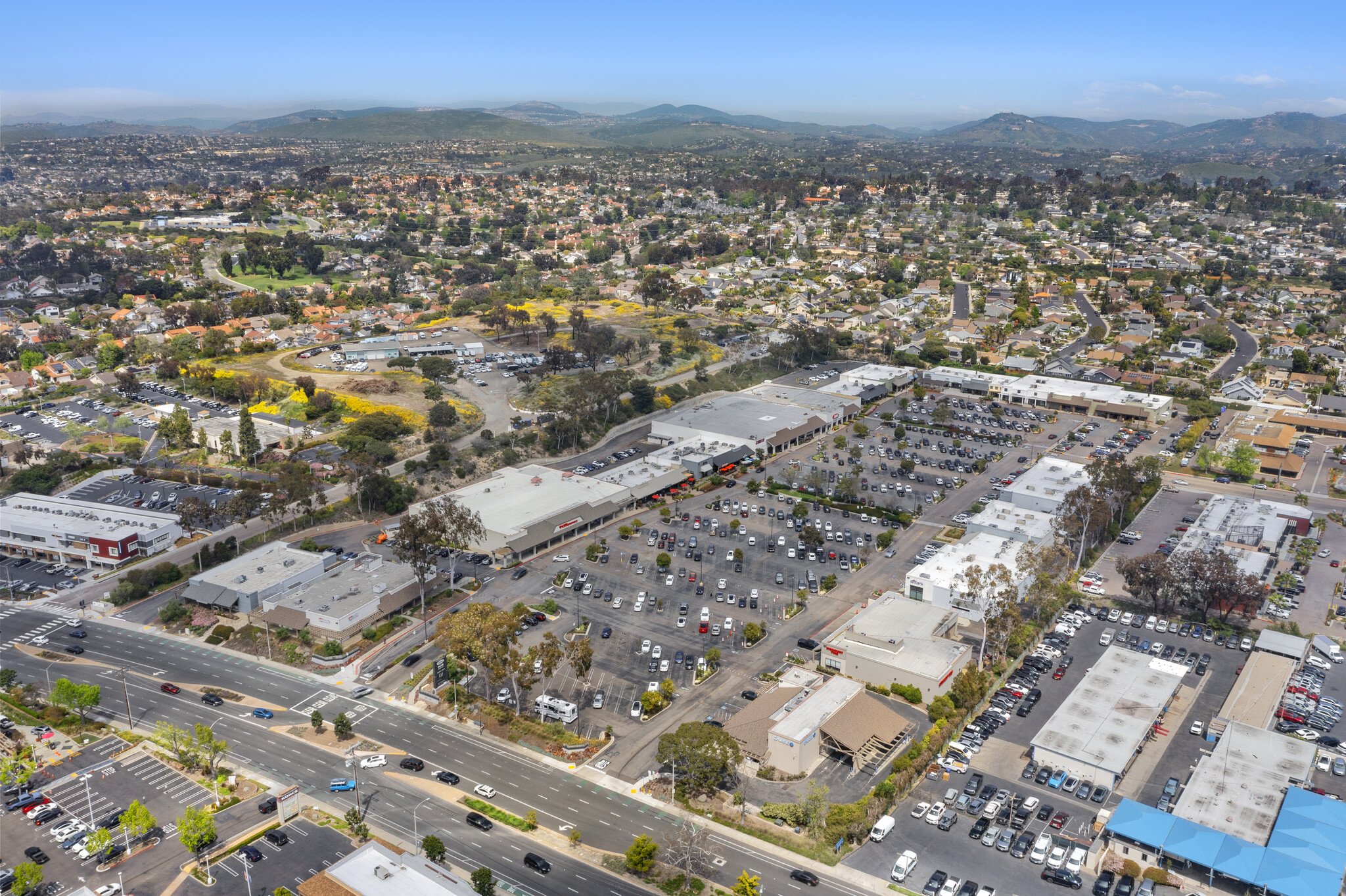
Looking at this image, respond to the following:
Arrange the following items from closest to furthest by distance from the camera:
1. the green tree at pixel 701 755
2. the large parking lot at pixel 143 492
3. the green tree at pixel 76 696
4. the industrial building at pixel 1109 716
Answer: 1. the green tree at pixel 701 755
2. the industrial building at pixel 1109 716
3. the green tree at pixel 76 696
4. the large parking lot at pixel 143 492

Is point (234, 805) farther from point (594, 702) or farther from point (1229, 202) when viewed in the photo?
point (1229, 202)

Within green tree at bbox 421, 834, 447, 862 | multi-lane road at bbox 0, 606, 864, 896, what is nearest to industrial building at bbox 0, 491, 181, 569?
multi-lane road at bbox 0, 606, 864, 896

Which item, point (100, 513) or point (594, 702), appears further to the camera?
point (100, 513)

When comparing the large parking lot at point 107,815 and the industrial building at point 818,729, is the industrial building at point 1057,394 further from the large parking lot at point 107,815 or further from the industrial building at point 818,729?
the large parking lot at point 107,815

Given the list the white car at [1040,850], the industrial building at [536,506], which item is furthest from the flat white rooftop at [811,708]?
the industrial building at [536,506]

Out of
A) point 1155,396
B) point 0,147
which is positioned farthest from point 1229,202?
point 0,147

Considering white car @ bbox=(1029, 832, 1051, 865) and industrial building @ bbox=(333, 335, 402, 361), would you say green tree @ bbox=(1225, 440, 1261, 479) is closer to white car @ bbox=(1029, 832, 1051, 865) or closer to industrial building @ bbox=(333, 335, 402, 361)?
white car @ bbox=(1029, 832, 1051, 865)
